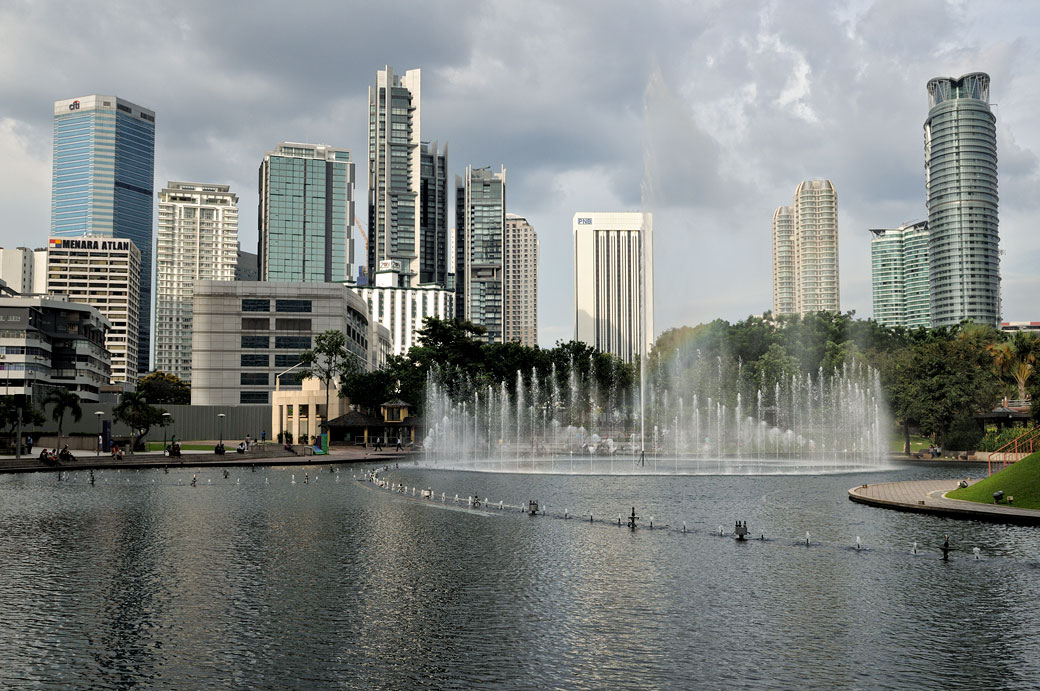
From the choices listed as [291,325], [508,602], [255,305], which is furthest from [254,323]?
[508,602]

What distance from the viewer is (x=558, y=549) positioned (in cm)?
2512

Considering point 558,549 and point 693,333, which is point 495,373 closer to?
point 693,333

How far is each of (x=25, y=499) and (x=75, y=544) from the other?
17.3 m

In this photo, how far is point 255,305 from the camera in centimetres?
13338

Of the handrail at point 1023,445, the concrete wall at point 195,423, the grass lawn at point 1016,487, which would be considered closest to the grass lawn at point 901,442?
the handrail at point 1023,445

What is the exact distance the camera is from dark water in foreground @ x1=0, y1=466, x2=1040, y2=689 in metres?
13.6

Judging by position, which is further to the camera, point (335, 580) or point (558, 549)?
point (558, 549)

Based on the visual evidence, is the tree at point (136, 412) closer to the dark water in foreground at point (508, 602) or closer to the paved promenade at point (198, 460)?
the paved promenade at point (198, 460)

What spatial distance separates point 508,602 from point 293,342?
121 metres

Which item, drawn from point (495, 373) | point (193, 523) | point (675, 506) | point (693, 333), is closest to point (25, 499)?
point (193, 523)

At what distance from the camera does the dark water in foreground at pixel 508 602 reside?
13.6 m

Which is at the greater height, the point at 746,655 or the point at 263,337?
the point at 263,337

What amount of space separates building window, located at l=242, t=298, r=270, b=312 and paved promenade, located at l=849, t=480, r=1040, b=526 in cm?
10833

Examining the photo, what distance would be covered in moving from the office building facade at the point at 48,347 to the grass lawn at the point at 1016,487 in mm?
114830
